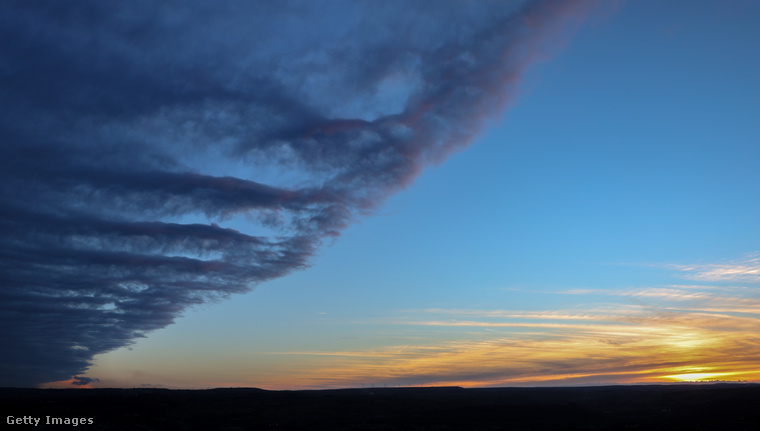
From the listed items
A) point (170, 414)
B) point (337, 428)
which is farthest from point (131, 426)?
point (337, 428)

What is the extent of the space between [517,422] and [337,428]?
2938cm

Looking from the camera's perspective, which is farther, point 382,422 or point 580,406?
point 580,406

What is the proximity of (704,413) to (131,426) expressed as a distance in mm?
88385

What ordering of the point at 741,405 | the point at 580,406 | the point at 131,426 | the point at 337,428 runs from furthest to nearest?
1. the point at 580,406
2. the point at 741,405
3. the point at 337,428
4. the point at 131,426

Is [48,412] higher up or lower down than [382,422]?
higher up

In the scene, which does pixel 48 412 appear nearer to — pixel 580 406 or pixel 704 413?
pixel 580 406

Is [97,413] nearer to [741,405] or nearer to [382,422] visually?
[382,422]

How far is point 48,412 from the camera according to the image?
65812 millimetres

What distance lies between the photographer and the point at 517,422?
7188 cm

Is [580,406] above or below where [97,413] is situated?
below

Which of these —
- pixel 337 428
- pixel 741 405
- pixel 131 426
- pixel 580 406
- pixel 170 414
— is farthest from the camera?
pixel 580 406

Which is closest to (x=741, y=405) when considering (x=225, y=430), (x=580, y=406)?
(x=580, y=406)

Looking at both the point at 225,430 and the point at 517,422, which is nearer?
the point at 225,430

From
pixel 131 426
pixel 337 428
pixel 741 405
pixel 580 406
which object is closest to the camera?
pixel 131 426
